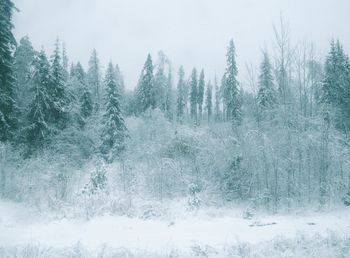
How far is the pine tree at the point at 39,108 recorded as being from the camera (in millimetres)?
22359

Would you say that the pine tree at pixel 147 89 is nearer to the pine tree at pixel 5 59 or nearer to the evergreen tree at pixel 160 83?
the evergreen tree at pixel 160 83

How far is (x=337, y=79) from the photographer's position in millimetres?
28547

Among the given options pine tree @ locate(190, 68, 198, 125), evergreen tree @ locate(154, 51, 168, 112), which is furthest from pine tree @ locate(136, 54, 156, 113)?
pine tree @ locate(190, 68, 198, 125)

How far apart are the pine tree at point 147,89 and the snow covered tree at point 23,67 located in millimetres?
17020

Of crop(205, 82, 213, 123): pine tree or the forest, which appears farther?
crop(205, 82, 213, 123): pine tree

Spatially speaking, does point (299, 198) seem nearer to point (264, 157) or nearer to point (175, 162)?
point (264, 157)

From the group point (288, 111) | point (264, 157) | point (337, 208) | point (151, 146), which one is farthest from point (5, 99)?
point (337, 208)

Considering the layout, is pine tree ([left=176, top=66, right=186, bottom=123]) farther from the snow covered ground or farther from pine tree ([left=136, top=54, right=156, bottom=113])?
the snow covered ground

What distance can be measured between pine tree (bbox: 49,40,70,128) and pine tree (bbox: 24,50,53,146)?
64 cm

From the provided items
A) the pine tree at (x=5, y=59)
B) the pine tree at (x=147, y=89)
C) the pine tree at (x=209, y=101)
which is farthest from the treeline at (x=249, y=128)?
the pine tree at (x=209, y=101)

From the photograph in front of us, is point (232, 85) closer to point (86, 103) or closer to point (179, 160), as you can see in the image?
point (86, 103)

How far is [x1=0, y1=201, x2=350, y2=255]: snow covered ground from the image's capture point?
1063cm

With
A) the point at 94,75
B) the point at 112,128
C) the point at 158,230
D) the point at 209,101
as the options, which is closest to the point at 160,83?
the point at 94,75

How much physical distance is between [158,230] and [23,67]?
22201 millimetres
